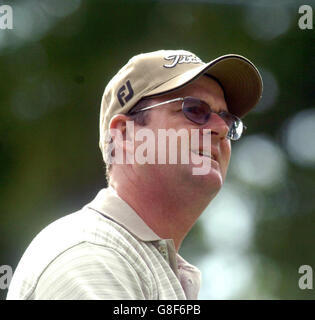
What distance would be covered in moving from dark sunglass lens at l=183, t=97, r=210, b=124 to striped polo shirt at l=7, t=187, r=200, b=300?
0.42m

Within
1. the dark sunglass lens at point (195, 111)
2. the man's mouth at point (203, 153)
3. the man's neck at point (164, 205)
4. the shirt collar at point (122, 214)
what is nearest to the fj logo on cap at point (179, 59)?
the dark sunglass lens at point (195, 111)

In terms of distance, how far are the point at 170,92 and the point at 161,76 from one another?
0.08 m

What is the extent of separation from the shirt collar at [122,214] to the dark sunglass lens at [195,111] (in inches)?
16.4

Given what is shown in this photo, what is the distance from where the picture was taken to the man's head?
2.52m

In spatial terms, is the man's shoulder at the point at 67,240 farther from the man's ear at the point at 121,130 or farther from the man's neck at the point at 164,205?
the man's ear at the point at 121,130

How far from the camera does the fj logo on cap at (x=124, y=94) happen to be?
2574 millimetres

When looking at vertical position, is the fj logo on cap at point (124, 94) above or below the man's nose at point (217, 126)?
above

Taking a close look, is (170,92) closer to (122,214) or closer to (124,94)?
(124,94)

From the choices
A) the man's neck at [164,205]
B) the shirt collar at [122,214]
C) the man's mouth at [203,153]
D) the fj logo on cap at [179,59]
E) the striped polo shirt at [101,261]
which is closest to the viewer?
the striped polo shirt at [101,261]

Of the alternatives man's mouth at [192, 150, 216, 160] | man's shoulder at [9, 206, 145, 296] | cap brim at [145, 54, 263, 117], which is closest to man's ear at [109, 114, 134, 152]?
cap brim at [145, 54, 263, 117]

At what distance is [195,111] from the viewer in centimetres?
253

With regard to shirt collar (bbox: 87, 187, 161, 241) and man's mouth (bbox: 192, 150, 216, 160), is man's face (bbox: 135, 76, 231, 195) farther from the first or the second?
shirt collar (bbox: 87, 187, 161, 241)

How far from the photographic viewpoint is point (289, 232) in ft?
18.4
